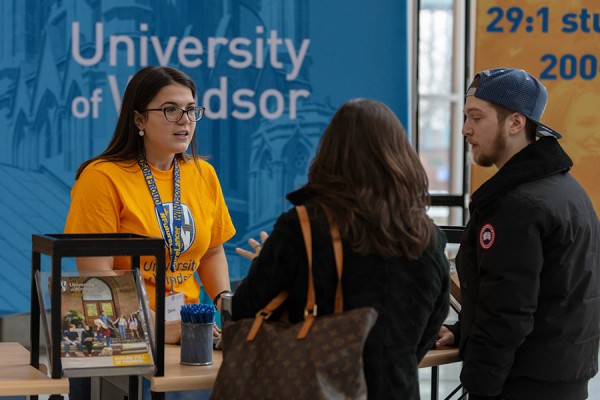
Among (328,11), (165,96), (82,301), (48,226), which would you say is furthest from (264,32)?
(82,301)

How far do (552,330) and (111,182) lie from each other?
1277 mm

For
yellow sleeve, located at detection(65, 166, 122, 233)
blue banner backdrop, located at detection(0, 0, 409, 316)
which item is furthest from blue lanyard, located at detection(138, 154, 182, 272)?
blue banner backdrop, located at detection(0, 0, 409, 316)

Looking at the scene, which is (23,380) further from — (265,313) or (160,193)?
(160,193)

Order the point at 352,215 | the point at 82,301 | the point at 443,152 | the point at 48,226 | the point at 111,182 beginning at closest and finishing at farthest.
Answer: the point at 352,215, the point at 82,301, the point at 111,182, the point at 48,226, the point at 443,152

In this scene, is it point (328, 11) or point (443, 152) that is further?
point (443, 152)

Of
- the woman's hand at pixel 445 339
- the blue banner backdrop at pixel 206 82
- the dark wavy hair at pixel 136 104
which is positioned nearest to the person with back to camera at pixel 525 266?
the woman's hand at pixel 445 339

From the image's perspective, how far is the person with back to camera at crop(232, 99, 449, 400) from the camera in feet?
6.98

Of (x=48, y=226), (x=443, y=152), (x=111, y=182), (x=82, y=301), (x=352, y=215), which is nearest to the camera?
(x=352, y=215)

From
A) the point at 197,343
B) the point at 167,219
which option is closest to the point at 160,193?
the point at 167,219

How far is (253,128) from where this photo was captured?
5188 millimetres

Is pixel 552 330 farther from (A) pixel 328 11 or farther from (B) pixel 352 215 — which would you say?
(A) pixel 328 11

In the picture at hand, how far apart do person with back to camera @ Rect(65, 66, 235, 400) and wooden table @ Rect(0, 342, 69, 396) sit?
1.02 feet

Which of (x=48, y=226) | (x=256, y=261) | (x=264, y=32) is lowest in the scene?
(x=48, y=226)

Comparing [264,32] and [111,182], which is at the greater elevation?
[264,32]
